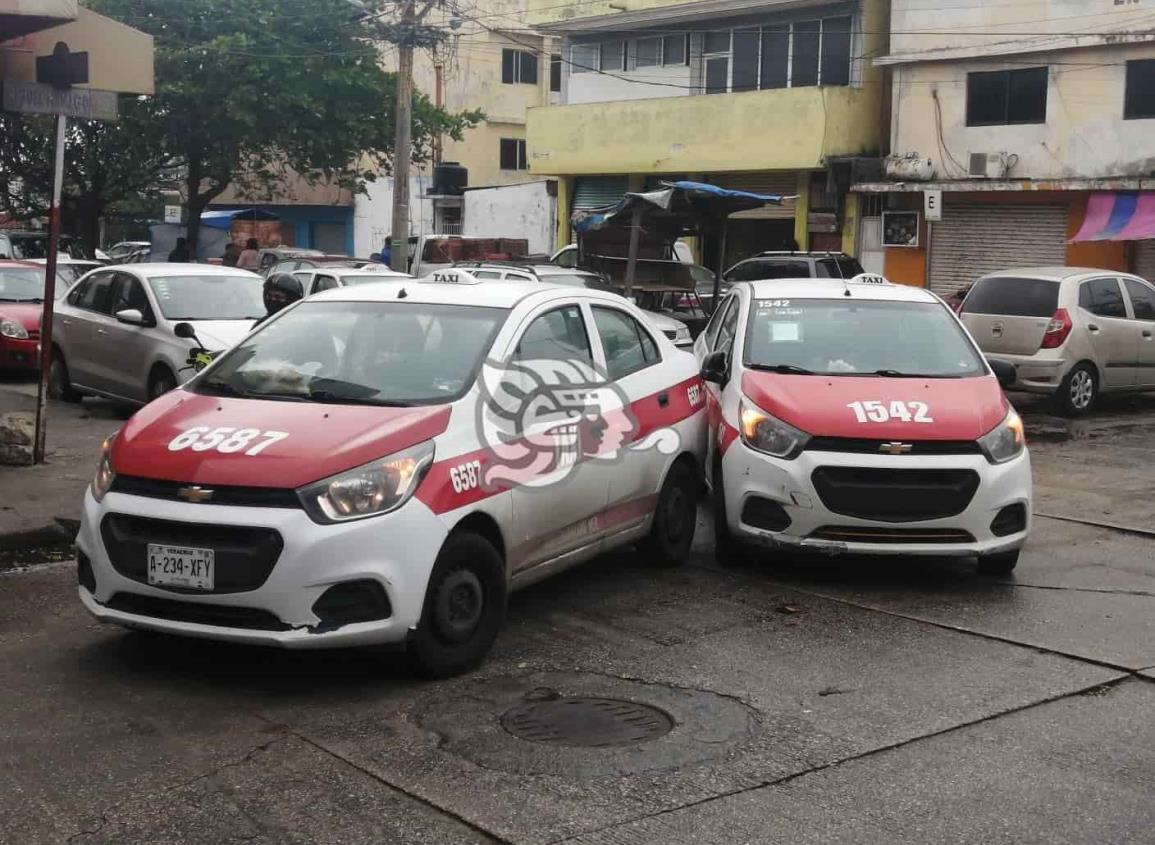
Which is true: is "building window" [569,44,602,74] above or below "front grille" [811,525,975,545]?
above

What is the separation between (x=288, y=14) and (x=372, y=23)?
1.86 m

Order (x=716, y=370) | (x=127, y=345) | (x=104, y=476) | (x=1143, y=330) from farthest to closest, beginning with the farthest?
(x=1143, y=330) → (x=127, y=345) → (x=716, y=370) → (x=104, y=476)

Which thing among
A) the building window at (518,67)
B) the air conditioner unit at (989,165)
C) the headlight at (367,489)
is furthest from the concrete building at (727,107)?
the headlight at (367,489)

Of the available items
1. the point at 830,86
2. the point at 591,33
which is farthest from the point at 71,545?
the point at 591,33

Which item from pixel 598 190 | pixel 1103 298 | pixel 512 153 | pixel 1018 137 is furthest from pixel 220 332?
pixel 512 153

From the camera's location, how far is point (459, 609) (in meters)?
5.88

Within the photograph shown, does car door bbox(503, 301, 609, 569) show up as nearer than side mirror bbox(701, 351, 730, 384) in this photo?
Yes

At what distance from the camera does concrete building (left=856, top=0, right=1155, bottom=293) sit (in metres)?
25.0

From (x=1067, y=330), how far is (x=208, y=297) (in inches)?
356

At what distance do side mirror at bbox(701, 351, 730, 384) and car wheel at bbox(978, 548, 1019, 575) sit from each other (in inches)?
71.7

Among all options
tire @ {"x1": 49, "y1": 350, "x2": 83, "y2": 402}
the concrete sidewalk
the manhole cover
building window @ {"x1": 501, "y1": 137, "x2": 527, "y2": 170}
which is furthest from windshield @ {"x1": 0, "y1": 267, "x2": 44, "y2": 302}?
building window @ {"x1": 501, "y1": 137, "x2": 527, "y2": 170}

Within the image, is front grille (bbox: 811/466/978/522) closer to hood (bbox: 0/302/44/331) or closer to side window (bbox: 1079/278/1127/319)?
side window (bbox: 1079/278/1127/319)

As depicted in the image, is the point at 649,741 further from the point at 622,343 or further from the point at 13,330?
the point at 13,330

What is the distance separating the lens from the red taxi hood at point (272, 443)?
5.52 metres
